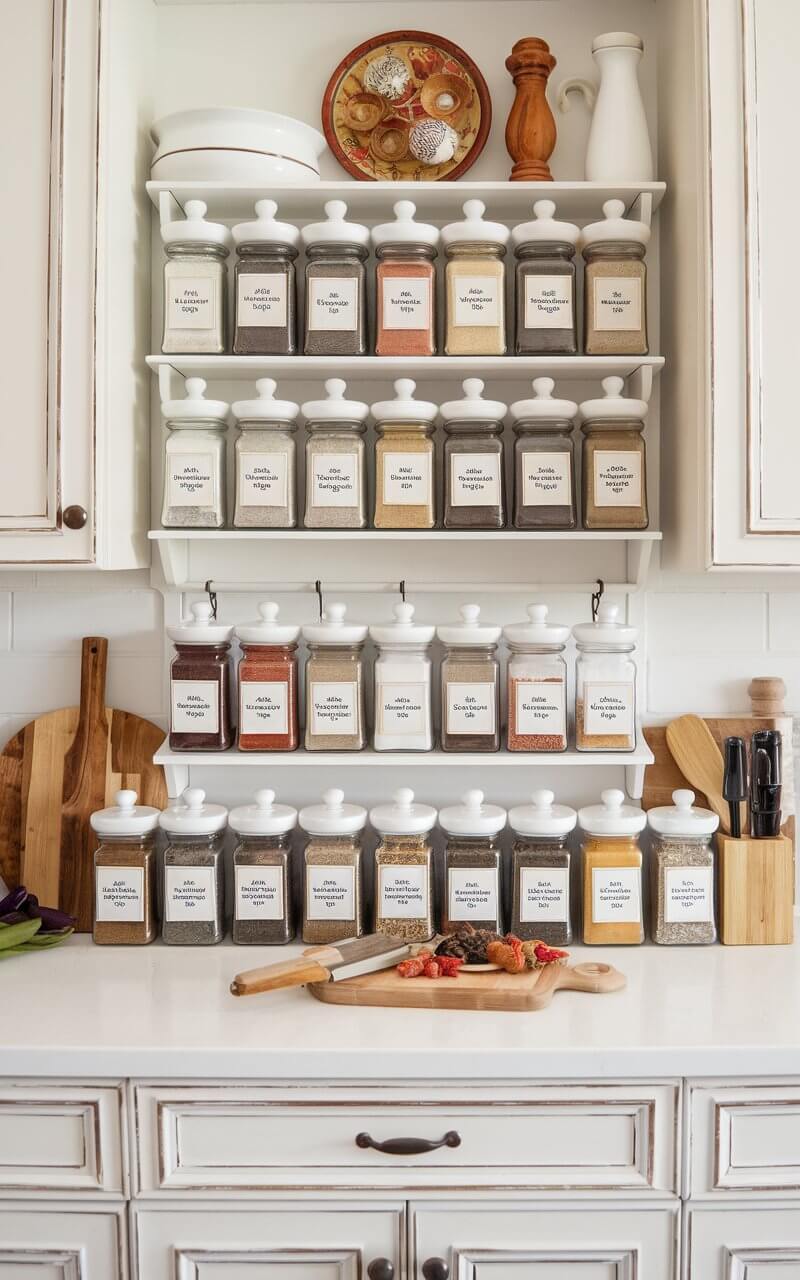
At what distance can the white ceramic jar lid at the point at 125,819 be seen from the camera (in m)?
1.82

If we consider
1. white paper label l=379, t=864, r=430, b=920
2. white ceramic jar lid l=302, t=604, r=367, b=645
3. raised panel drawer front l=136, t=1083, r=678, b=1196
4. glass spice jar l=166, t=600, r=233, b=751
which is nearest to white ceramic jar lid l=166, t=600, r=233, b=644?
glass spice jar l=166, t=600, r=233, b=751

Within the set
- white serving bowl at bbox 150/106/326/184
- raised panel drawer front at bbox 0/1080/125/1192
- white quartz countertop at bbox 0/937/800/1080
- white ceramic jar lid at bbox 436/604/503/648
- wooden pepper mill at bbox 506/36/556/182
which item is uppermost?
wooden pepper mill at bbox 506/36/556/182

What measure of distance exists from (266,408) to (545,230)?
0.52m

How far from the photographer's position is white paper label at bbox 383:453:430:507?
69.8 inches

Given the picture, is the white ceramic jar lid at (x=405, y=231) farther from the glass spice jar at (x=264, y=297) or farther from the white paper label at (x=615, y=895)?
the white paper label at (x=615, y=895)

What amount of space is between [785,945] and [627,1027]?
45 centimetres

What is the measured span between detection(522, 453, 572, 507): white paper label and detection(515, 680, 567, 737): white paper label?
28 cm

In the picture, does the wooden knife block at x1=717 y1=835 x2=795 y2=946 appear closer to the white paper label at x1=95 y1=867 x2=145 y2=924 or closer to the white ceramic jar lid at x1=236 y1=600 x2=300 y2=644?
the white ceramic jar lid at x1=236 y1=600 x2=300 y2=644

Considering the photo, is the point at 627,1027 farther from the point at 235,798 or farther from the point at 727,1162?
the point at 235,798

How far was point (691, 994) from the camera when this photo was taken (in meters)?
1.63

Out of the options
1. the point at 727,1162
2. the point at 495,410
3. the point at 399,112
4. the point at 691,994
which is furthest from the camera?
the point at 399,112

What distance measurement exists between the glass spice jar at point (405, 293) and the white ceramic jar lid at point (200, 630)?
19.6 inches

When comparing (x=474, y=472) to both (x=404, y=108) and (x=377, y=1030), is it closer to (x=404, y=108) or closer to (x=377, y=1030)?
(x=404, y=108)

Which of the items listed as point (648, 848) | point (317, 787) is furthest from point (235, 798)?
point (648, 848)
